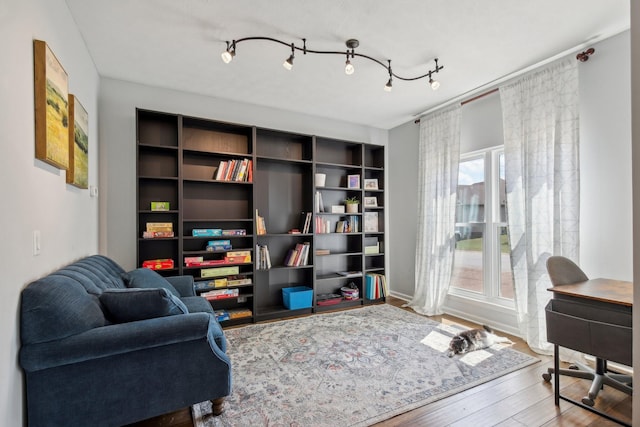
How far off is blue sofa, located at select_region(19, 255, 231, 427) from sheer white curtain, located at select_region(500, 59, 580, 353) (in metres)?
2.70

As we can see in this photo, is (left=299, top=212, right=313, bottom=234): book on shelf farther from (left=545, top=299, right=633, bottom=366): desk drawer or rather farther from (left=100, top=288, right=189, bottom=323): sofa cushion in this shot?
(left=545, top=299, right=633, bottom=366): desk drawer

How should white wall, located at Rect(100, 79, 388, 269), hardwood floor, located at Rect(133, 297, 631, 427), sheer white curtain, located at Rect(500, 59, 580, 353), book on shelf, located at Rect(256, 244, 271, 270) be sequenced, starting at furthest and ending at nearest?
book on shelf, located at Rect(256, 244, 271, 270) → white wall, located at Rect(100, 79, 388, 269) → sheer white curtain, located at Rect(500, 59, 580, 353) → hardwood floor, located at Rect(133, 297, 631, 427)

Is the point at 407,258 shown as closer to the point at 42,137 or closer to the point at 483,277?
the point at 483,277

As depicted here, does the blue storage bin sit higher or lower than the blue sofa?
lower

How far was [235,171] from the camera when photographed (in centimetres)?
342

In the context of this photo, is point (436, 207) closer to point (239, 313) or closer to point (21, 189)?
point (239, 313)

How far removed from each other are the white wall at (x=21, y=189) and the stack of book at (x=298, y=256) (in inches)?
89.2

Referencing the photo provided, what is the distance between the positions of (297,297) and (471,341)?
1.93 metres

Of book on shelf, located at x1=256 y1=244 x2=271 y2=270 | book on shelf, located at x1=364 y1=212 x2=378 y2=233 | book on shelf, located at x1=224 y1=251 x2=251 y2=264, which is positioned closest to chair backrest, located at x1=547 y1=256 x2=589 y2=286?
book on shelf, located at x1=364 y1=212 x2=378 y2=233

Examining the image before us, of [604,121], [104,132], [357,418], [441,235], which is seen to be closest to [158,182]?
[104,132]

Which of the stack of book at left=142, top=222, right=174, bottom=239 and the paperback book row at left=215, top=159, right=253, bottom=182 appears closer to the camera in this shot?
the stack of book at left=142, top=222, right=174, bottom=239

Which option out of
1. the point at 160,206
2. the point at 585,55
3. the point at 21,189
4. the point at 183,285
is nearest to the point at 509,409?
the point at 183,285

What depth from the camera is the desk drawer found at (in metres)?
1.62

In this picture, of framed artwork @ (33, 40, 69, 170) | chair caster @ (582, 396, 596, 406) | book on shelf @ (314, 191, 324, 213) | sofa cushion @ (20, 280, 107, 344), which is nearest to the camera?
sofa cushion @ (20, 280, 107, 344)
